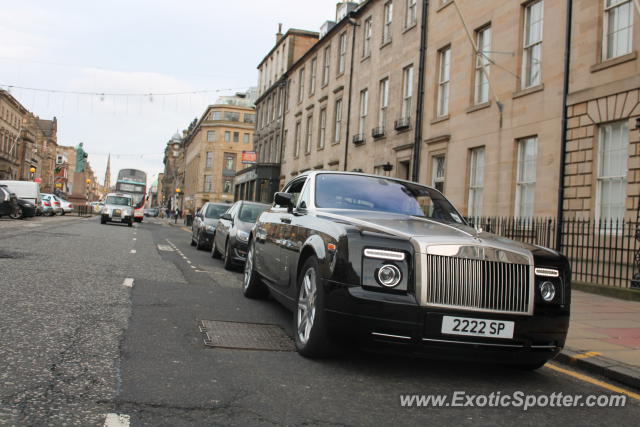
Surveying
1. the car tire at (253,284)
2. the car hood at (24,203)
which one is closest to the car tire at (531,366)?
the car tire at (253,284)

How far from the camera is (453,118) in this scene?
62.3 feet

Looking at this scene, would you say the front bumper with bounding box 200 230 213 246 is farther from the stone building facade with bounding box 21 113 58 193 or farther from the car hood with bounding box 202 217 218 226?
the stone building facade with bounding box 21 113 58 193

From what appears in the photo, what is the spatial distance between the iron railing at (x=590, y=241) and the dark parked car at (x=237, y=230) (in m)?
6.26

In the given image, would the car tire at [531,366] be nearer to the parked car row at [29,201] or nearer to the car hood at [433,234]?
the car hood at [433,234]

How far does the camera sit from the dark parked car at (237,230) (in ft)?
38.9

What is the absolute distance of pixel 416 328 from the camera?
4156 mm

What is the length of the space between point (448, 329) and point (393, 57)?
2120cm

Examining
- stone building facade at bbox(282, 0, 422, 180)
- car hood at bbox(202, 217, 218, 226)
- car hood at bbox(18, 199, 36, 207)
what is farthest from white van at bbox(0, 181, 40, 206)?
car hood at bbox(202, 217, 218, 226)

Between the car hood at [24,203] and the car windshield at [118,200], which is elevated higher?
the car windshield at [118,200]

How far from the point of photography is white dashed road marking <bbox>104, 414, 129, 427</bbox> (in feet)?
10.0

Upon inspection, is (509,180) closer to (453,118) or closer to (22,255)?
(453,118)

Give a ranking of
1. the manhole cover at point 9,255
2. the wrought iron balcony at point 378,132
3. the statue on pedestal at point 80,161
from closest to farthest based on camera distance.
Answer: the manhole cover at point 9,255 → the wrought iron balcony at point 378,132 → the statue on pedestal at point 80,161

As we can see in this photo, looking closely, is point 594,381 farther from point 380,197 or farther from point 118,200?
point 118,200
